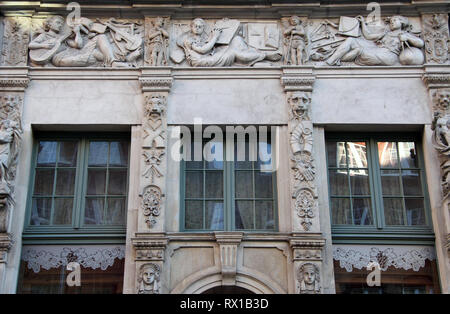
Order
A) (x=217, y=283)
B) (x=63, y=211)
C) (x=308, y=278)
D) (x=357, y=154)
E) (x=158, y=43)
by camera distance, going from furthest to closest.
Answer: (x=158, y=43), (x=357, y=154), (x=63, y=211), (x=217, y=283), (x=308, y=278)

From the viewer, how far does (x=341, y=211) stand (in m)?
12.1

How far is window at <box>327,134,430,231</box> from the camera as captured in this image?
1205cm

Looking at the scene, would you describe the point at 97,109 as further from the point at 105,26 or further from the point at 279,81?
the point at 279,81

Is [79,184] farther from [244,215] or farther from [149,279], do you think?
[244,215]

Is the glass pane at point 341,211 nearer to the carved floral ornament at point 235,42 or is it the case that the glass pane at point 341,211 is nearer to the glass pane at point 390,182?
the glass pane at point 390,182

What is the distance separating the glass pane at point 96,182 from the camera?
481 inches

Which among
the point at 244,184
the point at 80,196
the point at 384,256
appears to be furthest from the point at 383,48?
the point at 80,196

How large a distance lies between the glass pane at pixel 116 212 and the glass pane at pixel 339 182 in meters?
3.78

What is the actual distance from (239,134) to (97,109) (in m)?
2.65

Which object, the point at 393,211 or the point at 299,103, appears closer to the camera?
the point at 393,211

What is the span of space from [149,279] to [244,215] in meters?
2.09

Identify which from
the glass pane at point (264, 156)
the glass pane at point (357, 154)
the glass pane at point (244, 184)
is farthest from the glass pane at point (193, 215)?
the glass pane at point (357, 154)

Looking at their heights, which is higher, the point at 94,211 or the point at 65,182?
the point at 65,182
